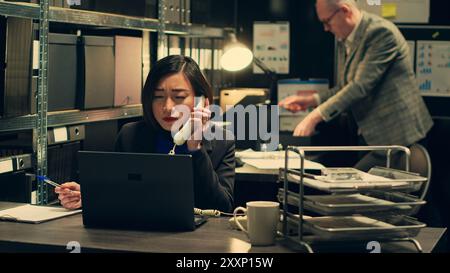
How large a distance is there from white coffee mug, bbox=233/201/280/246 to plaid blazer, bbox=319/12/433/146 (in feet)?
6.31

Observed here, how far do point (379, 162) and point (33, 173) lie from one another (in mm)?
1705

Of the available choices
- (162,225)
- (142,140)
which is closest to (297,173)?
(162,225)

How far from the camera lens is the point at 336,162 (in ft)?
14.9

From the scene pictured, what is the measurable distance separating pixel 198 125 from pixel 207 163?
0.16 meters

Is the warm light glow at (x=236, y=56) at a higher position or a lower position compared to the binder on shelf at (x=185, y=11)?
lower

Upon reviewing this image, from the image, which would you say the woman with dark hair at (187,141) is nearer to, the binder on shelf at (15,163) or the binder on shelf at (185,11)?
the binder on shelf at (15,163)

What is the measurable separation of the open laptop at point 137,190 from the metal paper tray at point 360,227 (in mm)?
331

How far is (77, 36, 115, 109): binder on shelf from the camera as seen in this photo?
119 inches

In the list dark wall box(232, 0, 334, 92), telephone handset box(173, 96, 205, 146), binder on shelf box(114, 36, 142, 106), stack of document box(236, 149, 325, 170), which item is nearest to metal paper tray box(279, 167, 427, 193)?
telephone handset box(173, 96, 205, 146)

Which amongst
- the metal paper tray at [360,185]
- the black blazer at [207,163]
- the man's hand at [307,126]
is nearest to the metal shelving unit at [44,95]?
the black blazer at [207,163]

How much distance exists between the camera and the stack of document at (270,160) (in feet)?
11.0

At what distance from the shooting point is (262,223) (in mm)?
1859
